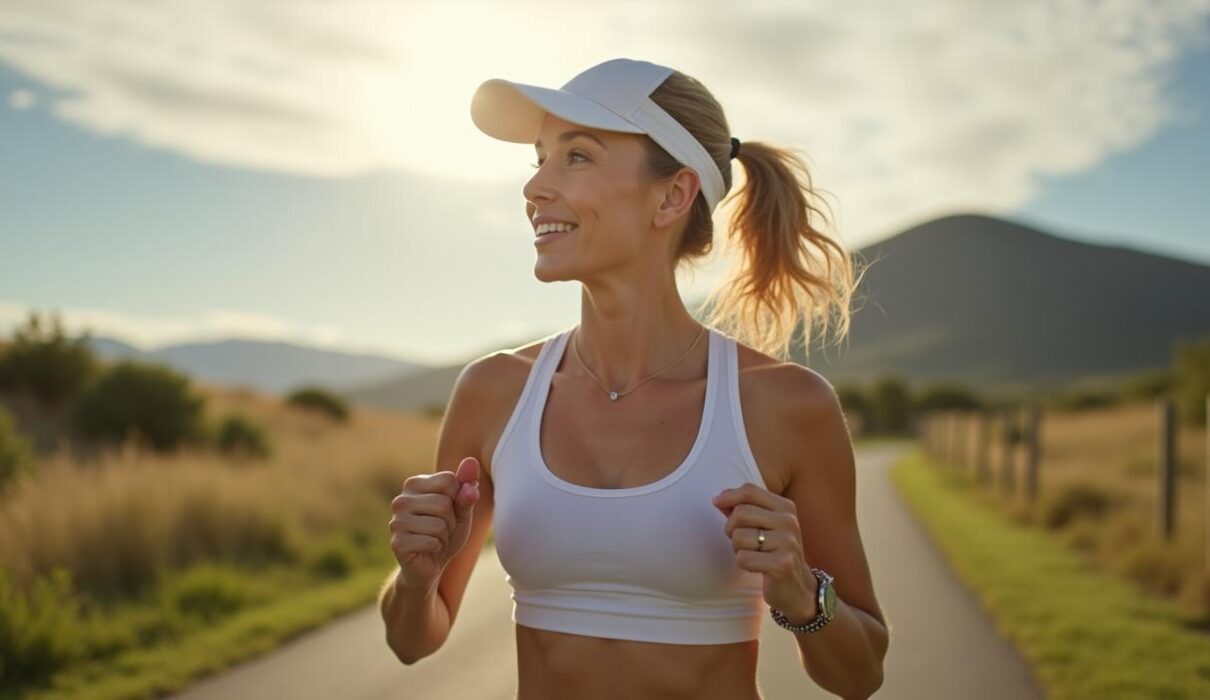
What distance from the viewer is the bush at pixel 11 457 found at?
1087 cm

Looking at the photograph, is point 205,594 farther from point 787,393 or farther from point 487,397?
point 787,393

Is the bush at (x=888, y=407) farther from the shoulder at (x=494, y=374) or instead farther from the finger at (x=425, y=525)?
the finger at (x=425, y=525)

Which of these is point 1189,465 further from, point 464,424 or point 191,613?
point 464,424

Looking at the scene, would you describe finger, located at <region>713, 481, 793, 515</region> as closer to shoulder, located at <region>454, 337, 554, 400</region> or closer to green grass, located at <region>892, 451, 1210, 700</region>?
shoulder, located at <region>454, 337, 554, 400</region>

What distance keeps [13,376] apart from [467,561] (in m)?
21.5

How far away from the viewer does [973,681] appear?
6.79m

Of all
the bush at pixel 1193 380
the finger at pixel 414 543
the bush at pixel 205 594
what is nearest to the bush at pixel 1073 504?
the bush at pixel 205 594

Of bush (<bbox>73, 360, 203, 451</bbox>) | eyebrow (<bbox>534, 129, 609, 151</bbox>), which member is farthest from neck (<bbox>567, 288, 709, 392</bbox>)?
bush (<bbox>73, 360, 203, 451</bbox>)

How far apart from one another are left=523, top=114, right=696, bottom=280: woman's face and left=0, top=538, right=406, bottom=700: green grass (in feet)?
15.5

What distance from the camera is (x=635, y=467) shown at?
98.3 inches

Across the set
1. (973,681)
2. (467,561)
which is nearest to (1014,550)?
(973,681)

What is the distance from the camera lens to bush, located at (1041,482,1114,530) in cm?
1505

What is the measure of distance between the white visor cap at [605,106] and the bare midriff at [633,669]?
1.05m

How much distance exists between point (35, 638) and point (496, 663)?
2.64 m
